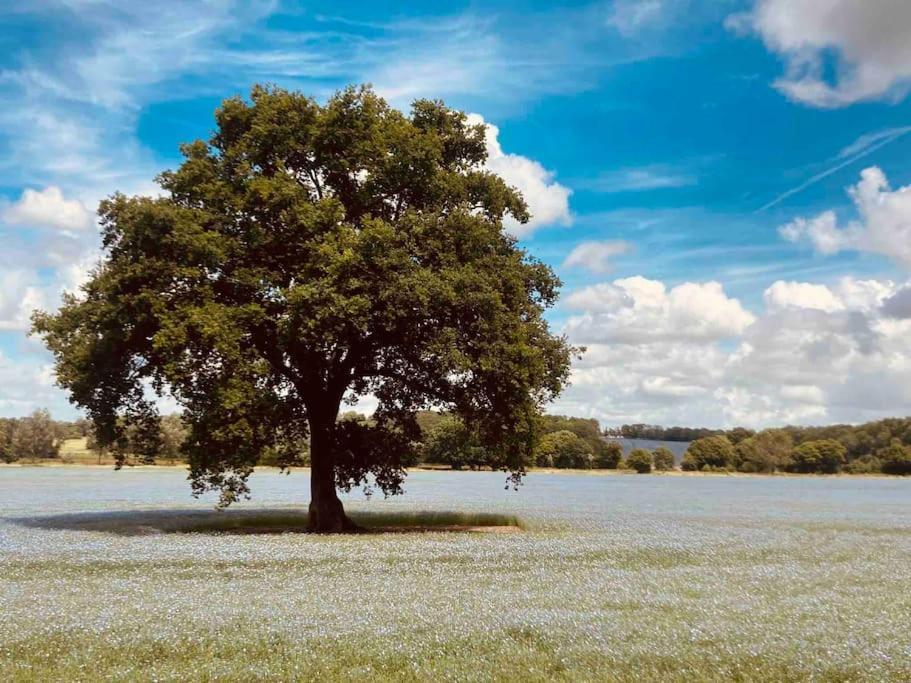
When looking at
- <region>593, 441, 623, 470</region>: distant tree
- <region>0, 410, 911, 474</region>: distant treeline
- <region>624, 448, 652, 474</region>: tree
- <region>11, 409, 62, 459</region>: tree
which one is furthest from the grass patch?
<region>593, 441, 623, 470</region>: distant tree

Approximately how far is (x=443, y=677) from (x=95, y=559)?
14.6 m

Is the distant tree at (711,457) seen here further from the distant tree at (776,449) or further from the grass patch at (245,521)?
the grass patch at (245,521)

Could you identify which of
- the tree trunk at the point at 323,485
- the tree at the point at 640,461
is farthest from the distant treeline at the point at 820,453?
the tree trunk at the point at 323,485

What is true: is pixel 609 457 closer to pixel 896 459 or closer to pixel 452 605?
pixel 896 459

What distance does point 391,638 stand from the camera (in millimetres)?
12867

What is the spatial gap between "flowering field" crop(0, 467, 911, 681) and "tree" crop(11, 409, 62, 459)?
119258 mm

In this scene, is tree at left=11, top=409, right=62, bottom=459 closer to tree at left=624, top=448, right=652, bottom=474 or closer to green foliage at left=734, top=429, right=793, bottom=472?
tree at left=624, top=448, right=652, bottom=474

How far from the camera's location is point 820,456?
160m

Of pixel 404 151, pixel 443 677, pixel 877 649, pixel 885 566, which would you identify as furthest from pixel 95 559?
pixel 885 566

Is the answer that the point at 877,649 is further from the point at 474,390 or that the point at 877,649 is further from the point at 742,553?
the point at 474,390

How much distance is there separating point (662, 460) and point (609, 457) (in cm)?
1403

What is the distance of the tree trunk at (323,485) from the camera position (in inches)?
1276

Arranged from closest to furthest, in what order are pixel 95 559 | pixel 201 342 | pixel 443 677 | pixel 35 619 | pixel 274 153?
pixel 443 677 → pixel 35 619 → pixel 95 559 → pixel 201 342 → pixel 274 153

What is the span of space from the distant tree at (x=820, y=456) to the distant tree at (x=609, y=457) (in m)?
36.0
